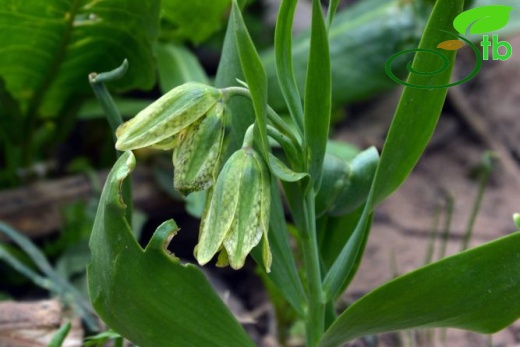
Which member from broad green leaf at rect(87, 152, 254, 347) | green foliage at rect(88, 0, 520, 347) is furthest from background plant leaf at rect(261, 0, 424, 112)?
broad green leaf at rect(87, 152, 254, 347)

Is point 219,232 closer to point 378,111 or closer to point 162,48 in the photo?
point 162,48

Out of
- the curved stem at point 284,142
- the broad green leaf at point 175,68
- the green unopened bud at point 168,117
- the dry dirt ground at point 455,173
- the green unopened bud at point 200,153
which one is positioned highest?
the green unopened bud at point 168,117

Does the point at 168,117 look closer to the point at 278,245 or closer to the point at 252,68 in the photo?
the point at 252,68

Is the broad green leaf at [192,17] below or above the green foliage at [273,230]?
below

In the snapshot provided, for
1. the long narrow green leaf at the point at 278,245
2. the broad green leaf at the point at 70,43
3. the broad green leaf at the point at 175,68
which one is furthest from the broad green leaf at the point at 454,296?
the broad green leaf at the point at 175,68

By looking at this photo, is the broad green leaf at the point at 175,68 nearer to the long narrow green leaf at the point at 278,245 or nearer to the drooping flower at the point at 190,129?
the long narrow green leaf at the point at 278,245

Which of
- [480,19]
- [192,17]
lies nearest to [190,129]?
[480,19]

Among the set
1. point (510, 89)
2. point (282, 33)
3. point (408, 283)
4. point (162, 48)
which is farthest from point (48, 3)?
point (510, 89)
